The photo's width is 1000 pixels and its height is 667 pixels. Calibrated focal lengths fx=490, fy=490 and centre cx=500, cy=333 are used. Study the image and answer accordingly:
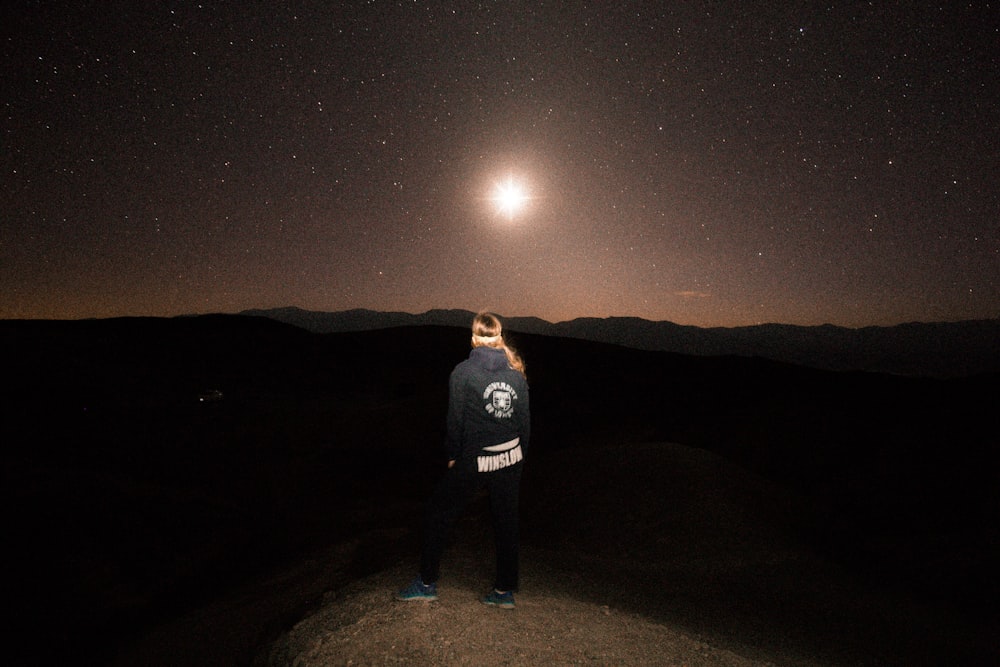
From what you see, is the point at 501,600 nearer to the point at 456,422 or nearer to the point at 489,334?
the point at 456,422

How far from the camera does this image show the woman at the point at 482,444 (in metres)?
3.81

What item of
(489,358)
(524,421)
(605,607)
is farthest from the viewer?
(605,607)

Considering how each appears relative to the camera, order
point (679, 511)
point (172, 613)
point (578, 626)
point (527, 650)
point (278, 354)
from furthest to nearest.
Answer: point (278, 354) → point (679, 511) → point (172, 613) → point (578, 626) → point (527, 650)

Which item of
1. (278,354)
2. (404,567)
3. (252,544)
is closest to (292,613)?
(404,567)

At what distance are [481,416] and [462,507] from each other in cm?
79

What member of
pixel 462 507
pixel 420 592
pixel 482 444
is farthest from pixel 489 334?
pixel 420 592

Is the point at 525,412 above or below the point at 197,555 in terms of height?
above

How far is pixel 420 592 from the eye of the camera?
13.2 ft

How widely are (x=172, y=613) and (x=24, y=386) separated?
950 inches

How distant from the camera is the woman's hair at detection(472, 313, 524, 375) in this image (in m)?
4.02

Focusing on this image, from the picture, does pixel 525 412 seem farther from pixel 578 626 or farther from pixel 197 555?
pixel 197 555

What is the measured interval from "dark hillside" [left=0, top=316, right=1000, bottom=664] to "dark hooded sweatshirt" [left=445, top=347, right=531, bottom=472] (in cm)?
249

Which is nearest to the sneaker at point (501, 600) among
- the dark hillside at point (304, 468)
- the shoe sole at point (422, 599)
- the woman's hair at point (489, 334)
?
the shoe sole at point (422, 599)

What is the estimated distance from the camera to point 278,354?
48406mm
